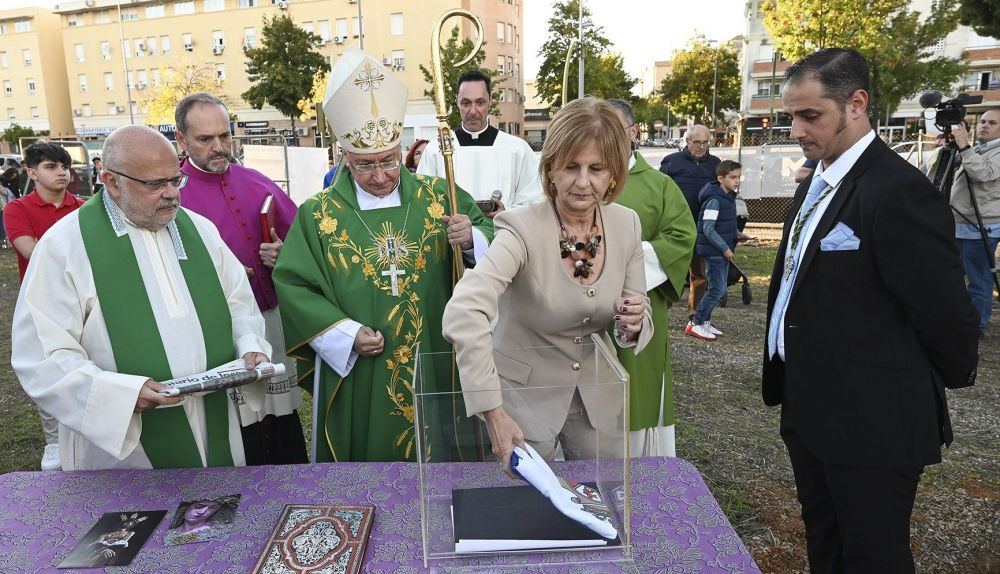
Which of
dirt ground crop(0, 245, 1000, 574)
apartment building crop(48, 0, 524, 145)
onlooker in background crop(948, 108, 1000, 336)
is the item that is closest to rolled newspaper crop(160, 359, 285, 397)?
dirt ground crop(0, 245, 1000, 574)

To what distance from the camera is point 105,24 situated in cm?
5012

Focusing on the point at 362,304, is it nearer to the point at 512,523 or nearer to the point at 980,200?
the point at 512,523

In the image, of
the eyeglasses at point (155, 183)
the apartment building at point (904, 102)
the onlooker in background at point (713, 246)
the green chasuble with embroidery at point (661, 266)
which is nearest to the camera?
the eyeglasses at point (155, 183)

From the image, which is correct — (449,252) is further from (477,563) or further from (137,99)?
(137,99)

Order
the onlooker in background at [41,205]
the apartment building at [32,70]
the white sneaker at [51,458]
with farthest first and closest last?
1. the apartment building at [32,70]
2. the onlooker in background at [41,205]
3. the white sneaker at [51,458]

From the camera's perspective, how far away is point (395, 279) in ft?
8.09

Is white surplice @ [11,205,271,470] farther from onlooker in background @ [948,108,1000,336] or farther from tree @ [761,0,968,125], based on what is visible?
tree @ [761,0,968,125]

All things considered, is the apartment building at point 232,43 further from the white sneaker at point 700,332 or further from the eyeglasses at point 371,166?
the eyeglasses at point 371,166

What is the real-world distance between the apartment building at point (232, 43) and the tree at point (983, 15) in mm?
29013

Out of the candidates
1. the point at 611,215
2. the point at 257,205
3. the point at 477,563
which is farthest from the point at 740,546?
the point at 257,205

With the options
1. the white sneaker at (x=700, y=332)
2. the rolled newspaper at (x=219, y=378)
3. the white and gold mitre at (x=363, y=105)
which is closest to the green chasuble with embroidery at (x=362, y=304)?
the white and gold mitre at (x=363, y=105)

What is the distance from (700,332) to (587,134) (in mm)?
5076

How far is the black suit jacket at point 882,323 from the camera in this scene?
1.71m

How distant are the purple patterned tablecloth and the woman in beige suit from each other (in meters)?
0.25
